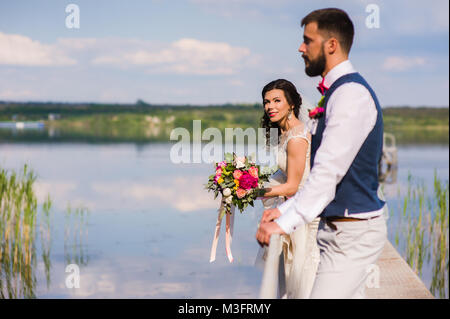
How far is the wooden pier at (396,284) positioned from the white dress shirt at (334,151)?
3.76 meters

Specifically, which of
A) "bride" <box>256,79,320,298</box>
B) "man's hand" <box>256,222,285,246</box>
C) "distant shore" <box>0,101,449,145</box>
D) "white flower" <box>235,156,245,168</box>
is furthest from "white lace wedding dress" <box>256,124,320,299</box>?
"distant shore" <box>0,101,449,145</box>

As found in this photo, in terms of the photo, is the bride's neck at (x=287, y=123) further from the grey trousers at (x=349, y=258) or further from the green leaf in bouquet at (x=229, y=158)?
the grey trousers at (x=349, y=258)

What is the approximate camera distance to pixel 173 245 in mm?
12367

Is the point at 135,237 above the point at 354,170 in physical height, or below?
below

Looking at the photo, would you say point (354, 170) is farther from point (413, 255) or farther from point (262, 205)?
point (413, 255)

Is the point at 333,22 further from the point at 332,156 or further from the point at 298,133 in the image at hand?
the point at 298,133

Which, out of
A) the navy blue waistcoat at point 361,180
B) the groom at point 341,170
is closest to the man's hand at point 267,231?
the groom at point 341,170

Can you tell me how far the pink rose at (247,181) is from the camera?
4.54 metres

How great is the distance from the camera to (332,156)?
251cm

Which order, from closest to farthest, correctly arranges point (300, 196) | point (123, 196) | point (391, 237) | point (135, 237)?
1. point (300, 196)
2. point (391, 237)
3. point (135, 237)
4. point (123, 196)

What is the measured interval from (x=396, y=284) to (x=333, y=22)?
4.48 metres

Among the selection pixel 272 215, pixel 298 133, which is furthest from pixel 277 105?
pixel 272 215

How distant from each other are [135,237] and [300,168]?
30.5ft
